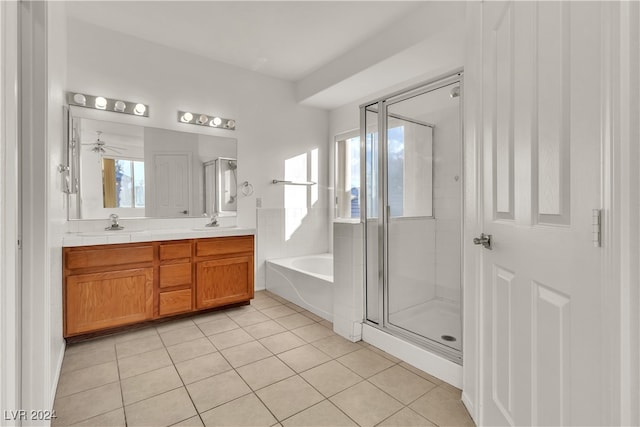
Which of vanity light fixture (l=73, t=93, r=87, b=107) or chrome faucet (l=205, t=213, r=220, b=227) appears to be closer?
vanity light fixture (l=73, t=93, r=87, b=107)

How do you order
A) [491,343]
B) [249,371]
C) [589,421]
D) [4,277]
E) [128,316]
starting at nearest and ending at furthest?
[589,421] → [4,277] → [491,343] → [249,371] → [128,316]

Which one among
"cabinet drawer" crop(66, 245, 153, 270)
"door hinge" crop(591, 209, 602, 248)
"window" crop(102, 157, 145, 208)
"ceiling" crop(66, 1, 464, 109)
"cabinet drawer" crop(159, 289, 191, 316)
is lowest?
"cabinet drawer" crop(159, 289, 191, 316)

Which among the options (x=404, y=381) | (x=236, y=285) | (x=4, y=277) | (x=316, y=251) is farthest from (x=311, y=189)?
(x=4, y=277)

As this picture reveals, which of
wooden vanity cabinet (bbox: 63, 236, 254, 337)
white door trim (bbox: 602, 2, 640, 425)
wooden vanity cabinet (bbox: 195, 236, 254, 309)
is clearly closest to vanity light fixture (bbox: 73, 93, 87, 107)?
wooden vanity cabinet (bbox: 63, 236, 254, 337)

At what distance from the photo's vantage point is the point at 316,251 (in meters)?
4.27

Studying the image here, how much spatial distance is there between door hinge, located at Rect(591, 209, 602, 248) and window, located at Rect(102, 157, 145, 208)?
3.33 meters

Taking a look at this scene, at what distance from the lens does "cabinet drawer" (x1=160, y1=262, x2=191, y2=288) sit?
2697 mm

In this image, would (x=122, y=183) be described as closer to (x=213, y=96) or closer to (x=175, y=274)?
(x=175, y=274)

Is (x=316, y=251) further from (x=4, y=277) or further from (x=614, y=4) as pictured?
(x=614, y=4)

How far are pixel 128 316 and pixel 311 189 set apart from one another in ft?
8.25

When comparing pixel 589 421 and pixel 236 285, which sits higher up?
pixel 589 421

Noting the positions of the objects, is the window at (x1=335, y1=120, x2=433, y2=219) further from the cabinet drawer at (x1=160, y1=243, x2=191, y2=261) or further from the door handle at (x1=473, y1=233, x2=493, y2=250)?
the cabinet drawer at (x1=160, y1=243, x2=191, y2=261)

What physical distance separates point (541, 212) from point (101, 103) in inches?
134

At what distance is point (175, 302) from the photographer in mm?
2742
